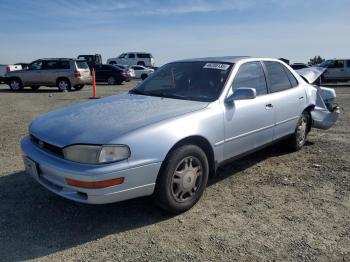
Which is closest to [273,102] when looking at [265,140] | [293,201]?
[265,140]

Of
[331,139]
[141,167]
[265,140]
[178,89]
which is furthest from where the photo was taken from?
[331,139]

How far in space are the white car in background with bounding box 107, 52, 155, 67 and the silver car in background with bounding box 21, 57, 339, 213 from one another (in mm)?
31229

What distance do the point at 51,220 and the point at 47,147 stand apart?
28.6 inches

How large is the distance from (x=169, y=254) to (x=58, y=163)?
1257 millimetres

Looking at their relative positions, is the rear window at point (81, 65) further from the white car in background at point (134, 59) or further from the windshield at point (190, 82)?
the white car in background at point (134, 59)

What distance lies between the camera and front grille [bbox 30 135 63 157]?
338 cm

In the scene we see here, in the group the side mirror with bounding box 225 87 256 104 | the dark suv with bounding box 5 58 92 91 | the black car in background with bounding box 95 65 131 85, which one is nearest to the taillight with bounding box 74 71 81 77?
the dark suv with bounding box 5 58 92 91

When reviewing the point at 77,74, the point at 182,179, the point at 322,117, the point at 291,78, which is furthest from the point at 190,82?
the point at 77,74

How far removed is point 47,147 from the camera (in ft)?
11.7

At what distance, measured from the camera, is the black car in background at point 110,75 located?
24.8 m

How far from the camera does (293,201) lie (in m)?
4.09

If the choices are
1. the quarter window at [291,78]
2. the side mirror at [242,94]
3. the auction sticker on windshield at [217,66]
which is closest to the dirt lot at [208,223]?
the side mirror at [242,94]

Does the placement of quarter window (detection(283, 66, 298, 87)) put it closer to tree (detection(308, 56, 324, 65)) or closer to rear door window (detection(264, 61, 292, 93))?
rear door window (detection(264, 61, 292, 93))

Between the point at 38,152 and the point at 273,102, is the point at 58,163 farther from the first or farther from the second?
the point at 273,102
